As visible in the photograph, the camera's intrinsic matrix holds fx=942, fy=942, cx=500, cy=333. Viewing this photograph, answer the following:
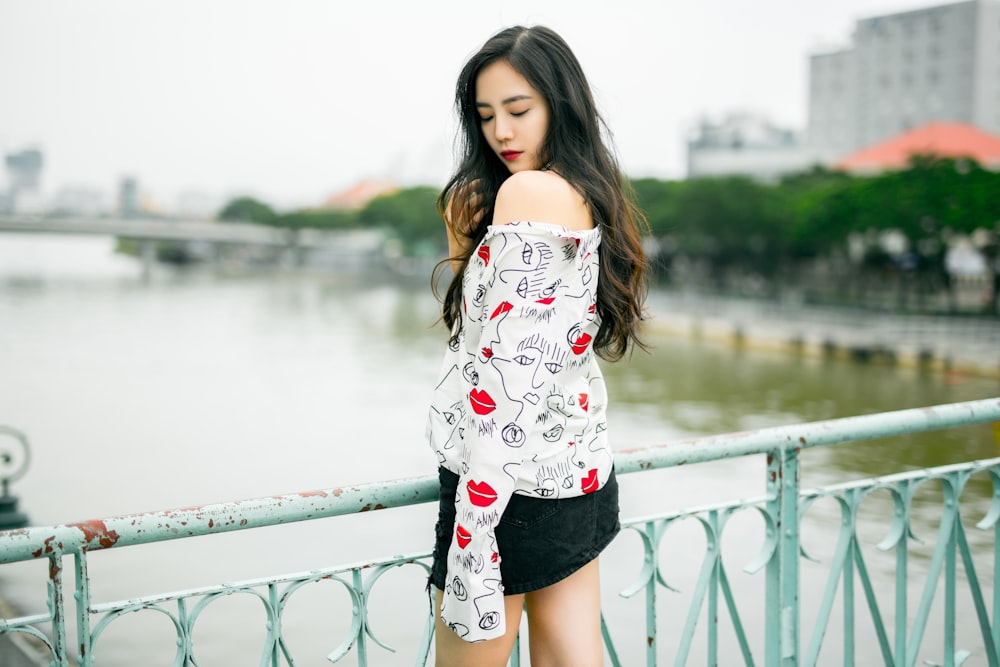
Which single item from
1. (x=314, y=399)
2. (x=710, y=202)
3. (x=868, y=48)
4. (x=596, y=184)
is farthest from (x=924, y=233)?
(x=868, y=48)

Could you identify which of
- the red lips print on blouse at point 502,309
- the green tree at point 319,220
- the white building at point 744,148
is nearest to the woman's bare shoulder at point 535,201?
the red lips print on blouse at point 502,309

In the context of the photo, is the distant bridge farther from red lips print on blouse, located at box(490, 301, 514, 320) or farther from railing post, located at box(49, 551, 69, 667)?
red lips print on blouse, located at box(490, 301, 514, 320)

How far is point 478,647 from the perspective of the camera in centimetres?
120

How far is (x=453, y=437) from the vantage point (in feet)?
4.04

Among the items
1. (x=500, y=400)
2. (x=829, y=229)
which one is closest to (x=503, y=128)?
(x=500, y=400)

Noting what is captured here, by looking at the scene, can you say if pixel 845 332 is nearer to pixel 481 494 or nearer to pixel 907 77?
pixel 481 494

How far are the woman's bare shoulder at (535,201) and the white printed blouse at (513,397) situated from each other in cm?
2

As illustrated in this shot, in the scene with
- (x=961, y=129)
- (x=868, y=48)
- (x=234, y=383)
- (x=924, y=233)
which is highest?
(x=868, y=48)

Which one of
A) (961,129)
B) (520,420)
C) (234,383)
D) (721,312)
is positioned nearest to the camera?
(520,420)

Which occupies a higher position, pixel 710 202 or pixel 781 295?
pixel 710 202

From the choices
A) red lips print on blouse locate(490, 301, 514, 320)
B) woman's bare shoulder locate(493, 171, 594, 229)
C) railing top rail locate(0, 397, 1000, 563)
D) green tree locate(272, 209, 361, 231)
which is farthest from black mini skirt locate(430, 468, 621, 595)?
green tree locate(272, 209, 361, 231)

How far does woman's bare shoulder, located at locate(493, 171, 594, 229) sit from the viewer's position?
1.15 meters

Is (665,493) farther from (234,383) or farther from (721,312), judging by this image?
(721,312)

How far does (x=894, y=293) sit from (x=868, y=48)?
27333 millimetres
